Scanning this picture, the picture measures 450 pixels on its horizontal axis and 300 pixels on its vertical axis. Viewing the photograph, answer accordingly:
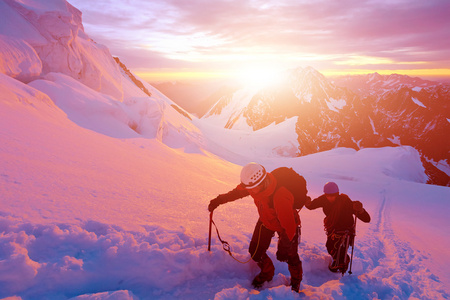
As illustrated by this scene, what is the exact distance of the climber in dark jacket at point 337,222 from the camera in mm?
5691

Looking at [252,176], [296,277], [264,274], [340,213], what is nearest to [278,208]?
[252,176]

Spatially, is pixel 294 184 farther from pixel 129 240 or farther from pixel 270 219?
pixel 129 240

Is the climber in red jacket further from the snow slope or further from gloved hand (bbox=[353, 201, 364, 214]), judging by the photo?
gloved hand (bbox=[353, 201, 364, 214])

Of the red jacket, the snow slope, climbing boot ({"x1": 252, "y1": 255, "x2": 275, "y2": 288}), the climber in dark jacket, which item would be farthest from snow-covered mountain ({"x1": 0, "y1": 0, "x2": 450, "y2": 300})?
the red jacket

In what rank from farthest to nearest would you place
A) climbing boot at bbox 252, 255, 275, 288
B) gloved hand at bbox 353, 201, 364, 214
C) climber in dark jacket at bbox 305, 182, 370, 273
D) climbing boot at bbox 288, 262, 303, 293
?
climber in dark jacket at bbox 305, 182, 370, 273, gloved hand at bbox 353, 201, 364, 214, climbing boot at bbox 252, 255, 275, 288, climbing boot at bbox 288, 262, 303, 293

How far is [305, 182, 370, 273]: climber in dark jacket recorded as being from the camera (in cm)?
569

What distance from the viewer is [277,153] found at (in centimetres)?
8775

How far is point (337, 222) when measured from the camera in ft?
A: 19.3

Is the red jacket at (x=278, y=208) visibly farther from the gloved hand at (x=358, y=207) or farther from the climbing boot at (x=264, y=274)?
the gloved hand at (x=358, y=207)

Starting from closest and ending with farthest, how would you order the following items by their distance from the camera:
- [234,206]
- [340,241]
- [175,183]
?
[340,241], [234,206], [175,183]

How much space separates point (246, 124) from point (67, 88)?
140 metres

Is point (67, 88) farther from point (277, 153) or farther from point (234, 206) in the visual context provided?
point (277, 153)

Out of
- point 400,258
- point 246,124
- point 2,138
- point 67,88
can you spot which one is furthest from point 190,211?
point 246,124

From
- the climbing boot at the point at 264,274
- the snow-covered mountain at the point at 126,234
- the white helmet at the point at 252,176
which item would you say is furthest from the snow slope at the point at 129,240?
the white helmet at the point at 252,176
